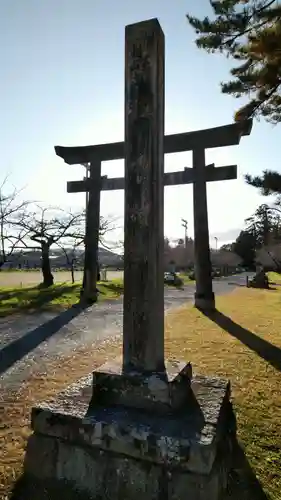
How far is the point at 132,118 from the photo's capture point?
250cm

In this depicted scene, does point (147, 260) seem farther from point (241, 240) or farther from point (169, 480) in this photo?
point (241, 240)

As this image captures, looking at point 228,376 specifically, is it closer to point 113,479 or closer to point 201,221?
point 113,479

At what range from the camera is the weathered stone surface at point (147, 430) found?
5.86 ft

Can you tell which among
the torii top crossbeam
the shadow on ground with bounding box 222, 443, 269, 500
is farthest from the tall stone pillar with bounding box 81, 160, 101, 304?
the shadow on ground with bounding box 222, 443, 269, 500

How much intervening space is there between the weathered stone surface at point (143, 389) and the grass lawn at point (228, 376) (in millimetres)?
696

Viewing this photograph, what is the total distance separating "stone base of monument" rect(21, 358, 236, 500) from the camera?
1.80m

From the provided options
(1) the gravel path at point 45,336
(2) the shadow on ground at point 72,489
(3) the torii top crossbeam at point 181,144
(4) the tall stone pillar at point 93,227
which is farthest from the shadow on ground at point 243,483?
(4) the tall stone pillar at point 93,227

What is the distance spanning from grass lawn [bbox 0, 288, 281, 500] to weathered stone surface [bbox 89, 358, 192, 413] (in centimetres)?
70

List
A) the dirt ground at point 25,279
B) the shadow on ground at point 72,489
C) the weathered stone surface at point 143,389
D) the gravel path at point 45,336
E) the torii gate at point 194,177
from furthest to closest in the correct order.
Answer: the dirt ground at point 25,279, the torii gate at point 194,177, the gravel path at point 45,336, the weathered stone surface at point 143,389, the shadow on ground at point 72,489

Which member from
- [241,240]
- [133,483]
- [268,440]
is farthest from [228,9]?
[241,240]

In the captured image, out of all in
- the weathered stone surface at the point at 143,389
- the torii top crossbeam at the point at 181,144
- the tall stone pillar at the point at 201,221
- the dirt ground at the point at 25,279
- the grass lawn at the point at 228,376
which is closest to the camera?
the weathered stone surface at the point at 143,389

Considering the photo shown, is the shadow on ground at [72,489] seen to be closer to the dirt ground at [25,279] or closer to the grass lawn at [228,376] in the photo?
the grass lawn at [228,376]

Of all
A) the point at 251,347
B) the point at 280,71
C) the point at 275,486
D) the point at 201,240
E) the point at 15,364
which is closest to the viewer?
the point at 275,486

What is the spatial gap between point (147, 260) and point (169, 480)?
1.44m
